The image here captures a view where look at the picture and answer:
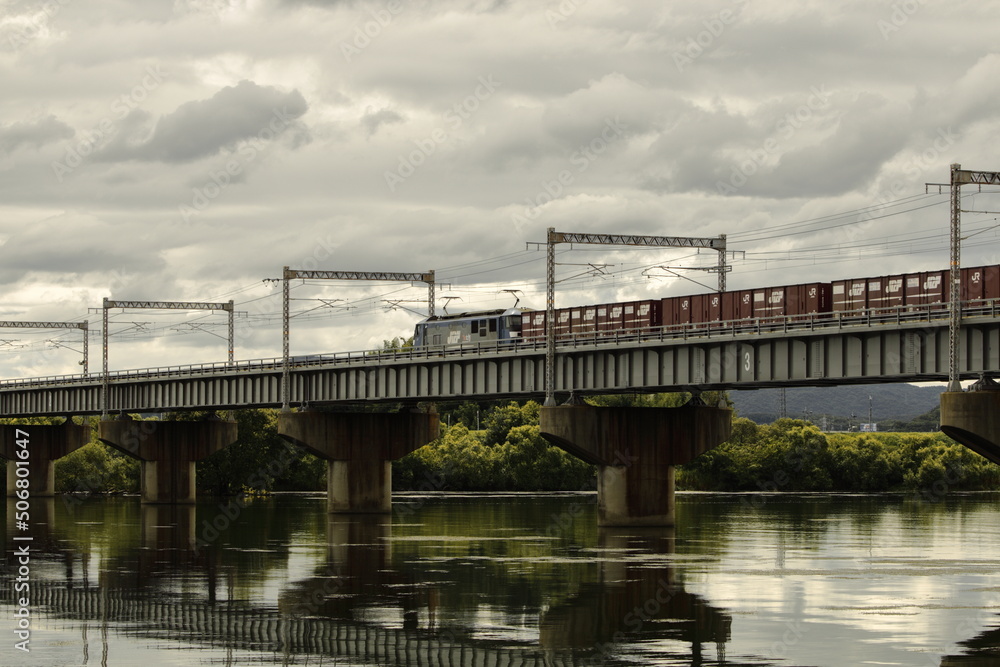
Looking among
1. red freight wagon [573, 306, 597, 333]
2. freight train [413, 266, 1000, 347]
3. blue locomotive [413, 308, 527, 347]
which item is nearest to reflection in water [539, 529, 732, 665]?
freight train [413, 266, 1000, 347]

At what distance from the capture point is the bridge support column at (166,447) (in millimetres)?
128000

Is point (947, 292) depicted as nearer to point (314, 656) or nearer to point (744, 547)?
point (744, 547)

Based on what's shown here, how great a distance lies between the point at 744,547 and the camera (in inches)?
2773

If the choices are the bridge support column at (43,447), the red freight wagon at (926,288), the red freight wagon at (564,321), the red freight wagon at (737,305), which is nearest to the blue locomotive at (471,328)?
the red freight wagon at (564,321)

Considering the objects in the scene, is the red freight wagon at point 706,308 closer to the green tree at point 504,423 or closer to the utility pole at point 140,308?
the utility pole at point 140,308

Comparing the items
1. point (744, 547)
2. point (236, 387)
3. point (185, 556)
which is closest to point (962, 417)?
point (744, 547)

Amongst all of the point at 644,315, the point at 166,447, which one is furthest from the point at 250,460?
the point at 644,315

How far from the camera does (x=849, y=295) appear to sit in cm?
7312

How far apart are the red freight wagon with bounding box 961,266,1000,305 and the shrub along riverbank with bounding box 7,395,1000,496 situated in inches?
3272

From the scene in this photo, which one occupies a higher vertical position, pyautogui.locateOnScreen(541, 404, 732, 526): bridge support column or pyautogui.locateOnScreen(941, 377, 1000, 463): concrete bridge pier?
pyautogui.locateOnScreen(941, 377, 1000, 463): concrete bridge pier

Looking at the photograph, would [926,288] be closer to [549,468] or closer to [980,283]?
[980,283]

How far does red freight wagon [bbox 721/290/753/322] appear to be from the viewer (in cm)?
7875

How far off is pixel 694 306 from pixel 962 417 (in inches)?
959

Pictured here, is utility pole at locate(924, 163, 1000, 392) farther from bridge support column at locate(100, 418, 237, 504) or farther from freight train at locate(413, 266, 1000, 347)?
bridge support column at locate(100, 418, 237, 504)
